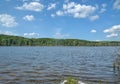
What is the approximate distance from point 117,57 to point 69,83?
16.4 metres

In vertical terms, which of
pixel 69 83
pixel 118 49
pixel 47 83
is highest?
pixel 118 49

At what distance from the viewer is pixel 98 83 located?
21203 millimetres

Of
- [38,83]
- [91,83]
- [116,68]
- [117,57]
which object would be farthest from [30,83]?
[116,68]

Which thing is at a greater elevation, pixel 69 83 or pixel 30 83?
pixel 69 83

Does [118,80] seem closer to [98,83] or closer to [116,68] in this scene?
[98,83]

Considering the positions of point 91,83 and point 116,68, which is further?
point 116,68

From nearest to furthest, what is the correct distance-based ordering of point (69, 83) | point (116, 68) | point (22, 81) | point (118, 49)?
1. point (69, 83)
2. point (22, 81)
3. point (118, 49)
4. point (116, 68)

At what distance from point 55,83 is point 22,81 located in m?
3.66

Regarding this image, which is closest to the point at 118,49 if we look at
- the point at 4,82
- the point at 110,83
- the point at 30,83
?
the point at 110,83

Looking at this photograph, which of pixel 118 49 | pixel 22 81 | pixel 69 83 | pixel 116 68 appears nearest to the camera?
pixel 69 83

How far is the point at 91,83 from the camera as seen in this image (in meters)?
20.8

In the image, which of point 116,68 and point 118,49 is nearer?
point 118,49

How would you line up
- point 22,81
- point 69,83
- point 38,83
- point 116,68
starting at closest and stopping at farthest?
1. point 69,83
2. point 38,83
3. point 22,81
4. point 116,68

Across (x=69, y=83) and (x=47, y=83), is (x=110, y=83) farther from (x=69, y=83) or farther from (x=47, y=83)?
(x=69, y=83)
